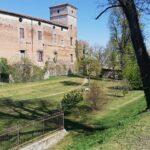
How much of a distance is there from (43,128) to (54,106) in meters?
8.69

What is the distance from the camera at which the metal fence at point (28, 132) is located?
49.3 ft

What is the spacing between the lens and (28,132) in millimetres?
17266

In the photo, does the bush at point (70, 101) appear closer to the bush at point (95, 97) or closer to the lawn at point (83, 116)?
the lawn at point (83, 116)

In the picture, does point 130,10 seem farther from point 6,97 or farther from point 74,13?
point 74,13

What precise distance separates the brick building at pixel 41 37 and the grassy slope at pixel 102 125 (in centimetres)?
2065

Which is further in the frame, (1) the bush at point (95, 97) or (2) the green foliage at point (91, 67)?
(2) the green foliage at point (91, 67)

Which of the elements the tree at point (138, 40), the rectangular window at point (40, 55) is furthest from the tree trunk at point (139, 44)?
the rectangular window at point (40, 55)

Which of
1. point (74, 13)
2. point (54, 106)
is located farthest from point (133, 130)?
point (74, 13)

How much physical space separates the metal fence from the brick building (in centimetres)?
2763

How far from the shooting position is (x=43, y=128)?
57.1 ft

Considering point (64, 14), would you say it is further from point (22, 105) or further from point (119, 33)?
point (22, 105)

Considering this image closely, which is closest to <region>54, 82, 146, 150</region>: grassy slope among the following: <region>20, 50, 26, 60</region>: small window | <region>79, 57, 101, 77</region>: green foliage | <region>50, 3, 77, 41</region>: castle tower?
<region>20, 50, 26, 60</region>: small window

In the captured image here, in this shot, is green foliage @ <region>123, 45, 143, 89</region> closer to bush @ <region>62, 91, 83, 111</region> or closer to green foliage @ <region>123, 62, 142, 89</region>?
green foliage @ <region>123, 62, 142, 89</region>

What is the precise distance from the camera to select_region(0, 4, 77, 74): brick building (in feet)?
153
